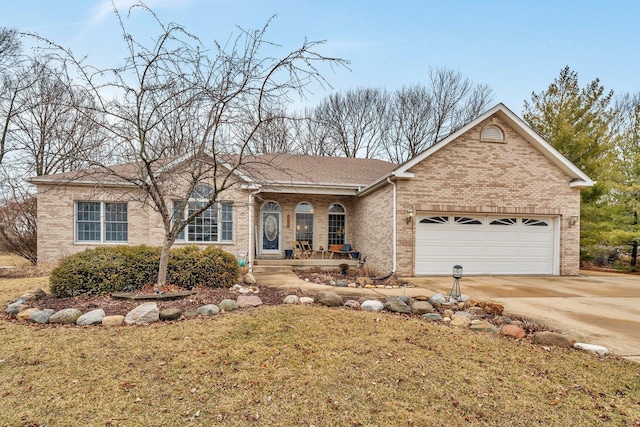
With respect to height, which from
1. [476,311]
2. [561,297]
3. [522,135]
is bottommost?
[561,297]

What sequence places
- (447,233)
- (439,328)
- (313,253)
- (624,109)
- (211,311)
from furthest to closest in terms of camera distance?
(624,109), (313,253), (447,233), (211,311), (439,328)

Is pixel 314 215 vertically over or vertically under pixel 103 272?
over

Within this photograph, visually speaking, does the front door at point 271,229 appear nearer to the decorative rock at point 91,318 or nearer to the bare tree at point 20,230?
the bare tree at point 20,230

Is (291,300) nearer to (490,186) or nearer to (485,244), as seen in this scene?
(485,244)

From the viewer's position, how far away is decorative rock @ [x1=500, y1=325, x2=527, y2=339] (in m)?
4.82

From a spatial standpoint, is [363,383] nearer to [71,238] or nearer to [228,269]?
[228,269]

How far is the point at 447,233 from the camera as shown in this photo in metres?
11.2

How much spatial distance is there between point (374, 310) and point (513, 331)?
2.21m

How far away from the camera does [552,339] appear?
4.54 metres

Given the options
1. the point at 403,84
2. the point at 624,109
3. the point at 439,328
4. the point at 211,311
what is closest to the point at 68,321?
the point at 211,311

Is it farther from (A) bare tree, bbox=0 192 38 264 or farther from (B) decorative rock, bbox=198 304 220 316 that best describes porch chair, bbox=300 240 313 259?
(A) bare tree, bbox=0 192 38 264

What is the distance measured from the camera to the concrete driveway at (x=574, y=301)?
500 cm

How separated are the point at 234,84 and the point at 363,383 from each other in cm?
502

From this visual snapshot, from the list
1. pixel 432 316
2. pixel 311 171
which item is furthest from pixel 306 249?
pixel 432 316
